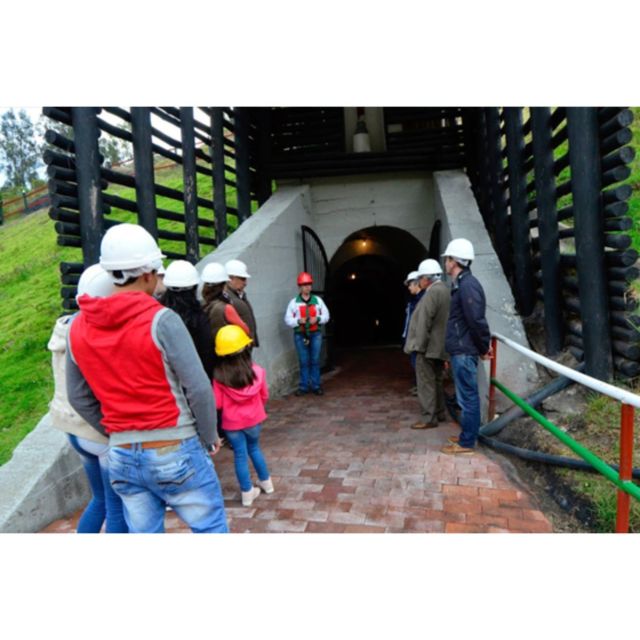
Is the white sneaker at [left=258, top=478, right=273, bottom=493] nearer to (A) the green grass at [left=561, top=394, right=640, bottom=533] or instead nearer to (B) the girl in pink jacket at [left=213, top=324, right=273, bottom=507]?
(B) the girl in pink jacket at [left=213, top=324, right=273, bottom=507]

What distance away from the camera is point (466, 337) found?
440 cm

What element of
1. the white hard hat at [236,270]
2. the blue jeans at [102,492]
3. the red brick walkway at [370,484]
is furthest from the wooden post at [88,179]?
the blue jeans at [102,492]

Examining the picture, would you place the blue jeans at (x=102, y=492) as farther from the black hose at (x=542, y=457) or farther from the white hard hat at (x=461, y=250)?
the white hard hat at (x=461, y=250)

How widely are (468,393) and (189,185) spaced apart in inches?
195

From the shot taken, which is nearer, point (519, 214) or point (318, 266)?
point (519, 214)

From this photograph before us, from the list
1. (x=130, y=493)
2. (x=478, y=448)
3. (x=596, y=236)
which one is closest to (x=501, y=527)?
(x=478, y=448)

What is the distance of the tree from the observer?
39438mm

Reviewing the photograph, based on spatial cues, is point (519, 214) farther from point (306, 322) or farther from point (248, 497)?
point (248, 497)

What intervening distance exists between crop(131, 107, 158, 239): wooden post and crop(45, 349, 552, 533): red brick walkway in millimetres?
2966

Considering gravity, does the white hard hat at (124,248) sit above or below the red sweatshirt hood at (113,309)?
above

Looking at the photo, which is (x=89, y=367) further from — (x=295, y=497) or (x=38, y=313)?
(x=38, y=313)

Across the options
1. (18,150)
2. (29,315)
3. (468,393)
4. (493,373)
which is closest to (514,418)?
(493,373)

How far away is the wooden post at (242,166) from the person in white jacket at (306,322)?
2.60 metres

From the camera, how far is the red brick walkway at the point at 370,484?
10.6 feet
